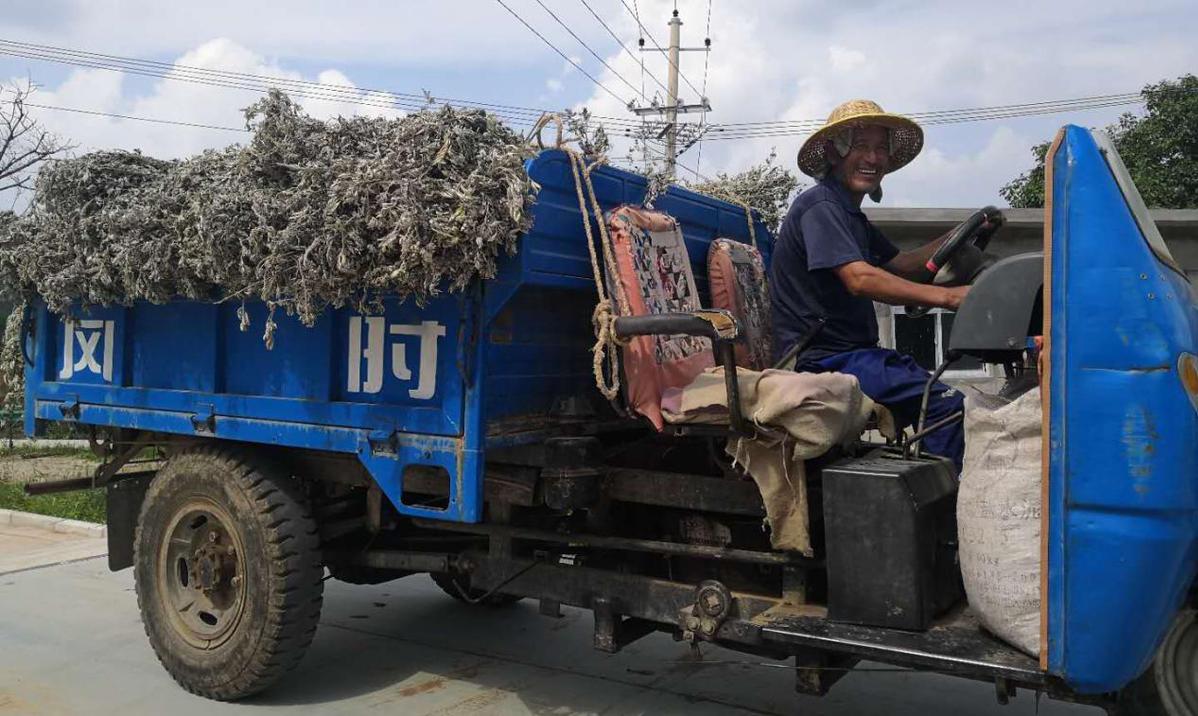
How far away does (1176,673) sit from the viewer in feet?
8.63

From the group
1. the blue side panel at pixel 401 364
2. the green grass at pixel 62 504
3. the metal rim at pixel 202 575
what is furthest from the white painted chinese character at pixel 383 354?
the green grass at pixel 62 504

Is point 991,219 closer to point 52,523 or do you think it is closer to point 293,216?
point 293,216

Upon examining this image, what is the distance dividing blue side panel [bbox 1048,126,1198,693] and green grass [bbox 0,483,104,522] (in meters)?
7.57

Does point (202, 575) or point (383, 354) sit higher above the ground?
point (383, 354)

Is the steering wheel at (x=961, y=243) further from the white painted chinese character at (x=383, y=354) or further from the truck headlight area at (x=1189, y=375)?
the white painted chinese character at (x=383, y=354)

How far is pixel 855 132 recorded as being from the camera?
3734 mm

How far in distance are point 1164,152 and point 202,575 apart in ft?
61.7

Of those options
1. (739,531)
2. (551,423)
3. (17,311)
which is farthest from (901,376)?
(17,311)

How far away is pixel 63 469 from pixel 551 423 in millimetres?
8946

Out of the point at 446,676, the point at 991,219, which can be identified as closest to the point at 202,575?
the point at 446,676

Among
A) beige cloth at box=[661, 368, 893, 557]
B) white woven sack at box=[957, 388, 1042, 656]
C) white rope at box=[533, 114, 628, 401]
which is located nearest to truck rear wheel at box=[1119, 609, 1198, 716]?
white woven sack at box=[957, 388, 1042, 656]

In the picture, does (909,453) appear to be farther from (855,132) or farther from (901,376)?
(855,132)

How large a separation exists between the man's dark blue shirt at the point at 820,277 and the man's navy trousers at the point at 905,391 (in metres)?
0.16

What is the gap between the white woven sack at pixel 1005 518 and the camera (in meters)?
2.60
